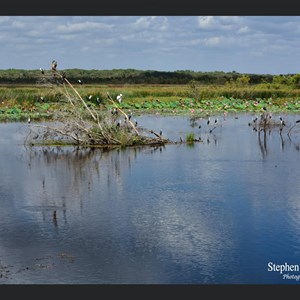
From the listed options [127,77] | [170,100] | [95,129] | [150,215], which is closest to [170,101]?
[170,100]

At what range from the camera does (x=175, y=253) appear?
1020 centimetres

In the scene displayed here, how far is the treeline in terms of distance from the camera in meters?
67.1

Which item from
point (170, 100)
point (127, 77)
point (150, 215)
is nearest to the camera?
point (150, 215)

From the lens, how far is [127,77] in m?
77.2

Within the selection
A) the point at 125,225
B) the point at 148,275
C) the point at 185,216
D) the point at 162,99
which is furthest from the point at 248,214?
the point at 162,99

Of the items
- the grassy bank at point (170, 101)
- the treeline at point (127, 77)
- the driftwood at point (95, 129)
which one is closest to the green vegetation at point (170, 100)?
the grassy bank at point (170, 101)

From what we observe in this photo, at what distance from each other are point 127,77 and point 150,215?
→ 6538cm

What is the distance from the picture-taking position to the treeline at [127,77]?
67.1m

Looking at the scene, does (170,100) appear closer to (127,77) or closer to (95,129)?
(95,129)

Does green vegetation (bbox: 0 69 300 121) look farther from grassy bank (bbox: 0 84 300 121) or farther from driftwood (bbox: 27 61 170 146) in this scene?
driftwood (bbox: 27 61 170 146)

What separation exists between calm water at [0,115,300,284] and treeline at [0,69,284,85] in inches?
1724

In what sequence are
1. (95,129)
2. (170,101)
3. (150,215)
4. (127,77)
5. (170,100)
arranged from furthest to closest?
(127,77), (170,100), (170,101), (95,129), (150,215)

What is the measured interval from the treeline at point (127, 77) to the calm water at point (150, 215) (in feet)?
144

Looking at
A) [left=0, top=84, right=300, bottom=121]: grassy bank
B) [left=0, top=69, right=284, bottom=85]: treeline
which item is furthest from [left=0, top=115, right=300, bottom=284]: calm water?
[left=0, top=69, right=284, bottom=85]: treeline
